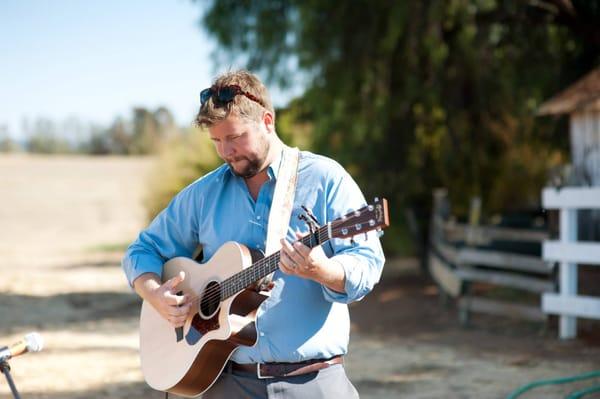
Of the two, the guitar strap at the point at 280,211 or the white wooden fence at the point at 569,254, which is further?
the white wooden fence at the point at 569,254

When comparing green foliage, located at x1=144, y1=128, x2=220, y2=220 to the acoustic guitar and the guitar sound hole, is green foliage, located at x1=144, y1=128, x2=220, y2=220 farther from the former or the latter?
the guitar sound hole

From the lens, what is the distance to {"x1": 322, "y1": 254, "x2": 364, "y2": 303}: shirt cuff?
109 inches

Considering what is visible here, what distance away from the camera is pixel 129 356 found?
8.44m

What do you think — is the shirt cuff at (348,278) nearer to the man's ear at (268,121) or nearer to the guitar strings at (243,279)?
the guitar strings at (243,279)

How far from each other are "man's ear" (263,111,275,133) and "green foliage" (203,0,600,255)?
7.93 meters

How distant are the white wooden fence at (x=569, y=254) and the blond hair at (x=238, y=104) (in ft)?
19.8

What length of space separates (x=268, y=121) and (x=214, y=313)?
2.68 feet

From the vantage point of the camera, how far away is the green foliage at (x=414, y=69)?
1116cm

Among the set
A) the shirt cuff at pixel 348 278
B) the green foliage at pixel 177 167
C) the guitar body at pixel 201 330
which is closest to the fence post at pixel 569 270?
the guitar body at pixel 201 330

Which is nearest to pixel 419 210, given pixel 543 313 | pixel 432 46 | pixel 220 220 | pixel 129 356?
pixel 432 46

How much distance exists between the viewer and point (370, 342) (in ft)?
30.4

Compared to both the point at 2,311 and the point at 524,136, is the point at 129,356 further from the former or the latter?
the point at 524,136

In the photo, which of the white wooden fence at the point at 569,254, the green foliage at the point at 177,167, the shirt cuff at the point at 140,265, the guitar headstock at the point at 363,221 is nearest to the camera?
the guitar headstock at the point at 363,221

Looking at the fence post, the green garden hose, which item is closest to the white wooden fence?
the fence post
